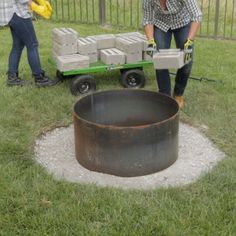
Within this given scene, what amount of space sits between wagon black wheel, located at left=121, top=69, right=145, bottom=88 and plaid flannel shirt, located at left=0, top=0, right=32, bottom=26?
1.41 m

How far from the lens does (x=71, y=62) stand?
6043 mm

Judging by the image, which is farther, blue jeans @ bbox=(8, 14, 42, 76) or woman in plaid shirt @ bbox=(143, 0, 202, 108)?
blue jeans @ bbox=(8, 14, 42, 76)

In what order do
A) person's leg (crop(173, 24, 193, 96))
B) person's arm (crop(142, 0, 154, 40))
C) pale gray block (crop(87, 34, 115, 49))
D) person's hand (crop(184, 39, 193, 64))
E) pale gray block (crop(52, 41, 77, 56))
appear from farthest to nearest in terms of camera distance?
pale gray block (crop(87, 34, 115, 49))
pale gray block (crop(52, 41, 77, 56))
person's leg (crop(173, 24, 193, 96))
person's arm (crop(142, 0, 154, 40))
person's hand (crop(184, 39, 193, 64))

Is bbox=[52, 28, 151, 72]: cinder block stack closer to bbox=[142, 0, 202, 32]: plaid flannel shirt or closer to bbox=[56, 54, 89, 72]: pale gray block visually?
Answer: bbox=[56, 54, 89, 72]: pale gray block

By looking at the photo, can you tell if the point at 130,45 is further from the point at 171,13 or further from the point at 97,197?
the point at 97,197

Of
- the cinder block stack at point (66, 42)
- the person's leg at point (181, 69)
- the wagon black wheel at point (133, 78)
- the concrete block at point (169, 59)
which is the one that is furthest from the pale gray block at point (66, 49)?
the concrete block at point (169, 59)

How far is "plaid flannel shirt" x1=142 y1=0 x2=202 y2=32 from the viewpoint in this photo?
4.99m

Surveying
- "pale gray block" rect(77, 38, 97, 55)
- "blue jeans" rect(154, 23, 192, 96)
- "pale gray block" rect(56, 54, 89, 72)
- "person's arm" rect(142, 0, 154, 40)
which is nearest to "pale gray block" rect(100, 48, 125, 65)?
"pale gray block" rect(77, 38, 97, 55)

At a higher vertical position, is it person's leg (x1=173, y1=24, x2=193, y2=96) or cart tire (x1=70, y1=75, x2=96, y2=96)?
person's leg (x1=173, y1=24, x2=193, y2=96)

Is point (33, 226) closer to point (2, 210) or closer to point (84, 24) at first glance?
point (2, 210)

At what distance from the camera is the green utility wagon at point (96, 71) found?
616 centimetres

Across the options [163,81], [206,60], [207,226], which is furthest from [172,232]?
[206,60]

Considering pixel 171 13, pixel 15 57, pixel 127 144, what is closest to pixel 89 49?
pixel 15 57

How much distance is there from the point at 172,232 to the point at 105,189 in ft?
2.46
